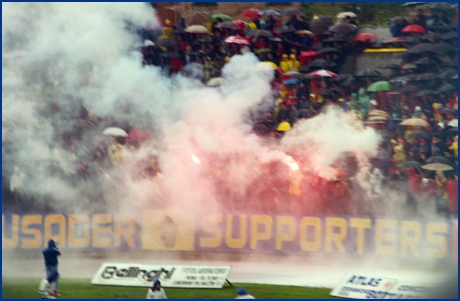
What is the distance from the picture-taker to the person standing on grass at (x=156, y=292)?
11.0 m

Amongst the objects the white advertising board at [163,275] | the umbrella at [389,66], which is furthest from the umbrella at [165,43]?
the white advertising board at [163,275]

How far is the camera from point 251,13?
11.8 meters

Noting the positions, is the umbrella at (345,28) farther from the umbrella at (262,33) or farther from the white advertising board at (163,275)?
the white advertising board at (163,275)

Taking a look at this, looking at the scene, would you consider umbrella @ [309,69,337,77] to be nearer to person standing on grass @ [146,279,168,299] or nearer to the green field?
the green field

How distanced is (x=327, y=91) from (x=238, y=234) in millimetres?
2518

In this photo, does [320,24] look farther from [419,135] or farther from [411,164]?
Answer: [411,164]

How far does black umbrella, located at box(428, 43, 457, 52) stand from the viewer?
37.4ft

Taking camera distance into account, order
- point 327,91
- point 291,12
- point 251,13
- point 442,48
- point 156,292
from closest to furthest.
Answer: point 156,292
point 442,48
point 327,91
point 291,12
point 251,13

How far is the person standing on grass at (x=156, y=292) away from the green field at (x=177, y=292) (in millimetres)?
216

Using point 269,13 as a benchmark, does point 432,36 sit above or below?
below

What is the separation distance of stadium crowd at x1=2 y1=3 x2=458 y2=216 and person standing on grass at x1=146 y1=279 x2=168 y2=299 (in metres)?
1.74

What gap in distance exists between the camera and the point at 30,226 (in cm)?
1179

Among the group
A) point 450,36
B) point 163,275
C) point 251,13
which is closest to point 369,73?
point 450,36

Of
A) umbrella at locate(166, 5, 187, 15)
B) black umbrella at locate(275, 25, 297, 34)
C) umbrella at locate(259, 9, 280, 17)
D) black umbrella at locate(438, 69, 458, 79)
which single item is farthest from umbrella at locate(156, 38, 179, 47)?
black umbrella at locate(438, 69, 458, 79)
